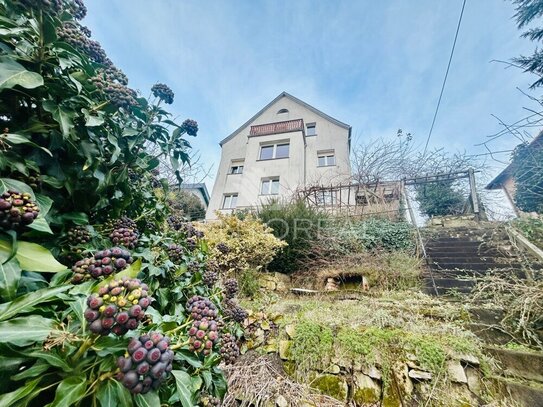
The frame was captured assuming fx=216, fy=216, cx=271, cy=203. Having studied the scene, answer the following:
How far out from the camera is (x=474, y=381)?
189 centimetres

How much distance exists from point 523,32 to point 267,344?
32.6ft

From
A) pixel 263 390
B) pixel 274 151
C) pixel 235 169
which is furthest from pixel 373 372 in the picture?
pixel 235 169

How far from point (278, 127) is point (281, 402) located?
41.5 ft

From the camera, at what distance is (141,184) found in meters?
1.65

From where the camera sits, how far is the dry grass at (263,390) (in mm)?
→ 1897

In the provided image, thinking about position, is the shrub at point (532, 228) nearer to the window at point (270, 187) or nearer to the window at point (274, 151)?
the window at point (270, 187)

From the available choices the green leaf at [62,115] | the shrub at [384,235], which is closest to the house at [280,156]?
the shrub at [384,235]

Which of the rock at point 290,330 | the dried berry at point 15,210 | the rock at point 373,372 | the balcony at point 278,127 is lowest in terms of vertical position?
the rock at point 373,372

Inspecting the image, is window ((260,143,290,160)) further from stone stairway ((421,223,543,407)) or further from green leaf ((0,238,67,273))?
green leaf ((0,238,67,273))

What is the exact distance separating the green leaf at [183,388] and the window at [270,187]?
10438 millimetres

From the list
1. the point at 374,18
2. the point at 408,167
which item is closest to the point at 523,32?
the point at 374,18

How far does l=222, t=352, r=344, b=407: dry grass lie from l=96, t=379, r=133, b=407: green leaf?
1626 mm

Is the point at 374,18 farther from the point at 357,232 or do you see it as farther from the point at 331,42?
the point at 357,232

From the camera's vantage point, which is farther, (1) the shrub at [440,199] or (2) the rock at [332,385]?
(1) the shrub at [440,199]
